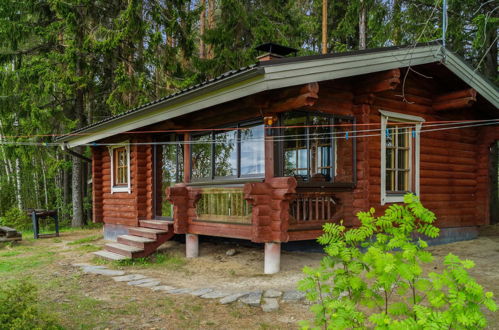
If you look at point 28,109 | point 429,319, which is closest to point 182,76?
point 28,109

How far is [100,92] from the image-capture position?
14.9 metres

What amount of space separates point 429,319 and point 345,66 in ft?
15.5

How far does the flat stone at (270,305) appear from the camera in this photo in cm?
480

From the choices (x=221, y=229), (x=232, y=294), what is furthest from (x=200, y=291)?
(x=221, y=229)

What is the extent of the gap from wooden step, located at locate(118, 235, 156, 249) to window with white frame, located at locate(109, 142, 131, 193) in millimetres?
1915

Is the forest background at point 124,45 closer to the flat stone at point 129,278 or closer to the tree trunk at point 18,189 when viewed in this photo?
the tree trunk at point 18,189

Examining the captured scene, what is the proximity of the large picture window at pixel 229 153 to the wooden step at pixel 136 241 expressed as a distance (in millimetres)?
1580

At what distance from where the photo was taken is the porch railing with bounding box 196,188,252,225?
22.8 feet

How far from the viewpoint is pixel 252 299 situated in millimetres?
5070

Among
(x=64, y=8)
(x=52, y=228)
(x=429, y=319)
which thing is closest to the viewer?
(x=429, y=319)

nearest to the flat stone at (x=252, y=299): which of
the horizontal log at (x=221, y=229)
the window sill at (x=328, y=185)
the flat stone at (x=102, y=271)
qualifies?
the horizontal log at (x=221, y=229)

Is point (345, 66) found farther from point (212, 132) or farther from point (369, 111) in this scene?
point (212, 132)

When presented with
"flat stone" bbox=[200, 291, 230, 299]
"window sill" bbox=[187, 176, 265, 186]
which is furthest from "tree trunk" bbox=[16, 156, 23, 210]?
"flat stone" bbox=[200, 291, 230, 299]

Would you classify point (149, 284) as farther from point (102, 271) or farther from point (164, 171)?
point (164, 171)
